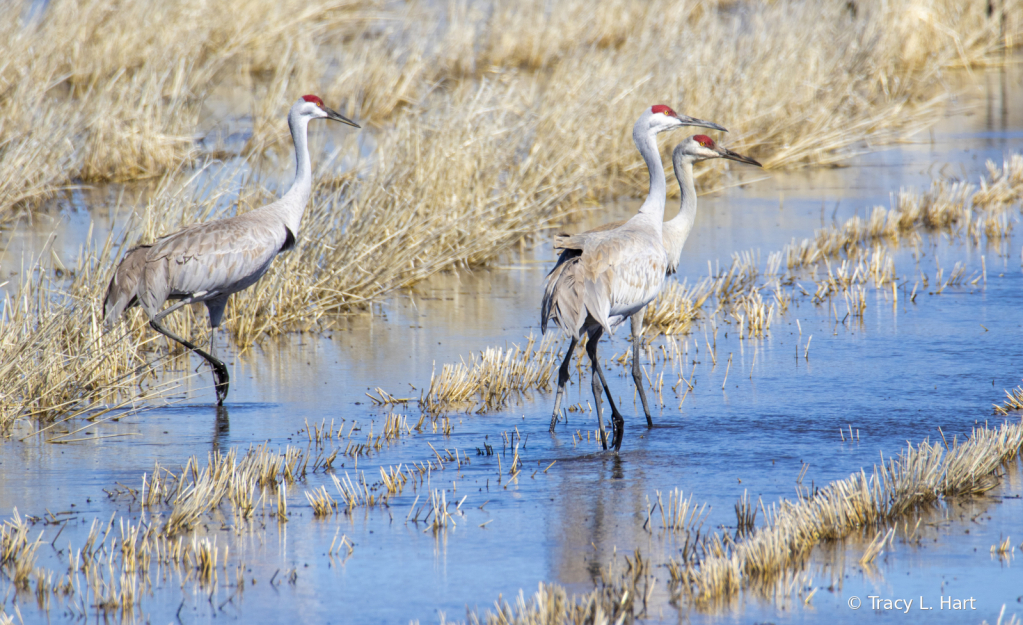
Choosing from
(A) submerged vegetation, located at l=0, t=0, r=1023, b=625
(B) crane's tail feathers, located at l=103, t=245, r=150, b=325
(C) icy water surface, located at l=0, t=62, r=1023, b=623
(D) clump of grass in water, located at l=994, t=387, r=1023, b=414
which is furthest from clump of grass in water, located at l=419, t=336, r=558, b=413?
(D) clump of grass in water, located at l=994, t=387, r=1023, b=414

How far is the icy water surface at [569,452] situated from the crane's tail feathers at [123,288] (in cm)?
61

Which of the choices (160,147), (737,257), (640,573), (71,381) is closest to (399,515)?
(640,573)

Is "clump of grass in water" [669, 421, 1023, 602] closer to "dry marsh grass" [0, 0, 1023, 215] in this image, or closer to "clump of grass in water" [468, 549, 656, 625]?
"clump of grass in water" [468, 549, 656, 625]

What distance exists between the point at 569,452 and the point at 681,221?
1.79m

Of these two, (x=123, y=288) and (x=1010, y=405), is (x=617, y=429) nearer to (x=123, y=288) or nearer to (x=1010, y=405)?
(x=1010, y=405)

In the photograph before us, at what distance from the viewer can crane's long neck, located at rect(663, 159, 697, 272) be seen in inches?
283

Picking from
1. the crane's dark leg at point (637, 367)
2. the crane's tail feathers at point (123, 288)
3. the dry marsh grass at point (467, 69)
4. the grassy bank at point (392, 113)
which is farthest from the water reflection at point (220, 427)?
the dry marsh grass at point (467, 69)

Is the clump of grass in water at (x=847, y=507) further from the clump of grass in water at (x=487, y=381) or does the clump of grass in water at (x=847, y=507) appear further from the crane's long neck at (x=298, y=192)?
the crane's long neck at (x=298, y=192)

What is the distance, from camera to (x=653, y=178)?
7297 millimetres

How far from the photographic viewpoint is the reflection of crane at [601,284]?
20.7 ft

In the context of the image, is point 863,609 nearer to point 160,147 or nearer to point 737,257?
point 737,257

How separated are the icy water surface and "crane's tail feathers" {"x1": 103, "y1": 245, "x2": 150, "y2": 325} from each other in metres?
0.61

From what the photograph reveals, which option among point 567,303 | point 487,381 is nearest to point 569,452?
point 567,303

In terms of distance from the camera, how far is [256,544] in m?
5.00
